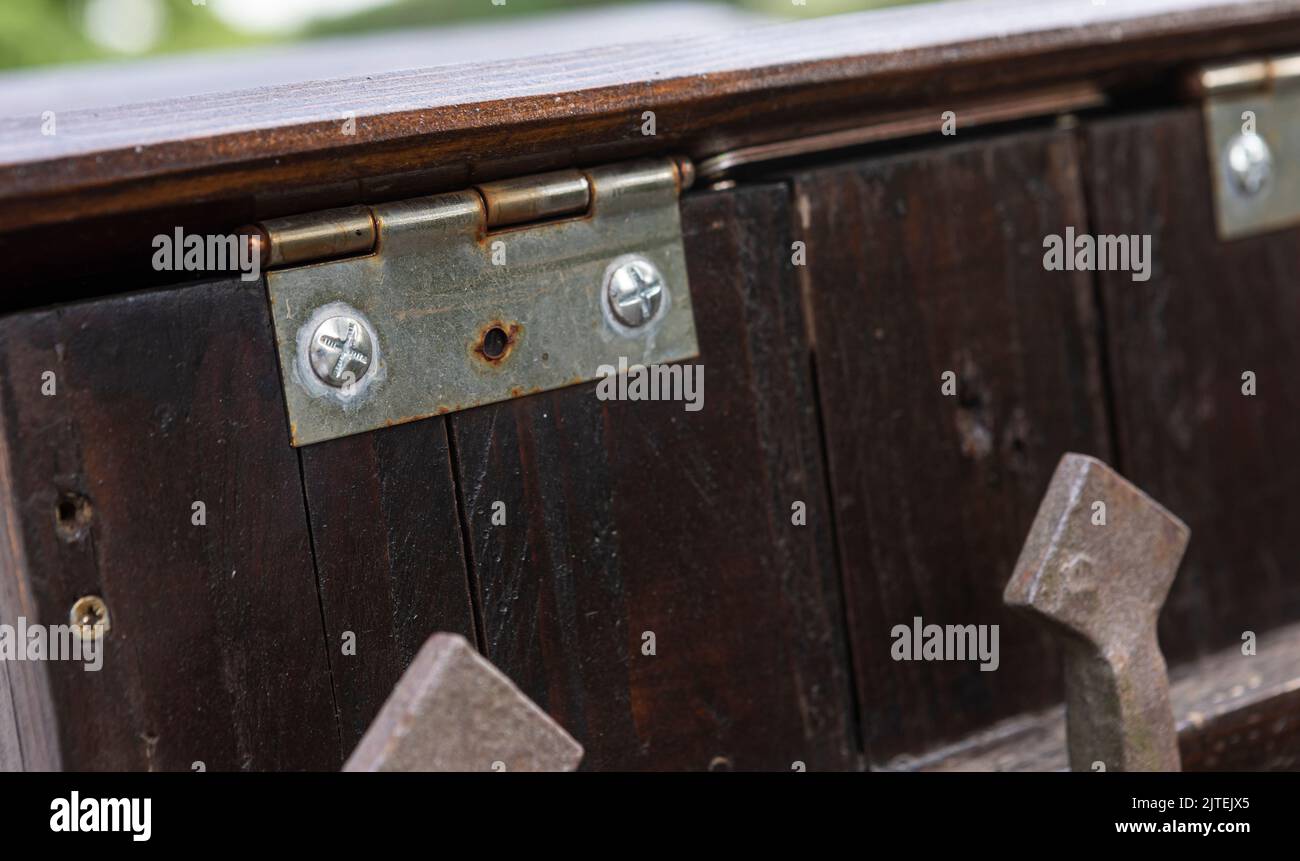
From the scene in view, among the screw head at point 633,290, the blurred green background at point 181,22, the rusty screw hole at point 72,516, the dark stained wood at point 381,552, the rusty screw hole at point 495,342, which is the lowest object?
the dark stained wood at point 381,552

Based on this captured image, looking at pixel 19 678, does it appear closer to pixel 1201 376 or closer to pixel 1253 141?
pixel 1201 376

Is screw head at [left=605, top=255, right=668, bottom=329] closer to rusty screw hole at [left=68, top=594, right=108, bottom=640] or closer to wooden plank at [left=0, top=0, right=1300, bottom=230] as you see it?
wooden plank at [left=0, top=0, right=1300, bottom=230]

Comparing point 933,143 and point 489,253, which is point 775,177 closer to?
point 933,143

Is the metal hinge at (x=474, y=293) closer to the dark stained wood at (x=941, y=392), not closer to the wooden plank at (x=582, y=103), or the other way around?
the wooden plank at (x=582, y=103)

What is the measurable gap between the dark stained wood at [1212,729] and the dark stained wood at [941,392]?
20 mm

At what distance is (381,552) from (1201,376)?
841 millimetres

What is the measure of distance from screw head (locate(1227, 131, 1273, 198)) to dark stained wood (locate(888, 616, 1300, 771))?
469 millimetres

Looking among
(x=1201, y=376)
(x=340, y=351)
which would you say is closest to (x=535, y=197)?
(x=340, y=351)

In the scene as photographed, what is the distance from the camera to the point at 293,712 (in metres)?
0.96

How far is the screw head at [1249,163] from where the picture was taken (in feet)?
4.49

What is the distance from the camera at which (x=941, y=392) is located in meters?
1.23

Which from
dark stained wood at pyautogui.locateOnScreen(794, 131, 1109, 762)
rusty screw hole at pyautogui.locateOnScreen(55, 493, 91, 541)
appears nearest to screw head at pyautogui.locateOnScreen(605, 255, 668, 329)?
dark stained wood at pyautogui.locateOnScreen(794, 131, 1109, 762)

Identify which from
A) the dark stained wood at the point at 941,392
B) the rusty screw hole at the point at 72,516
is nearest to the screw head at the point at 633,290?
the dark stained wood at the point at 941,392
